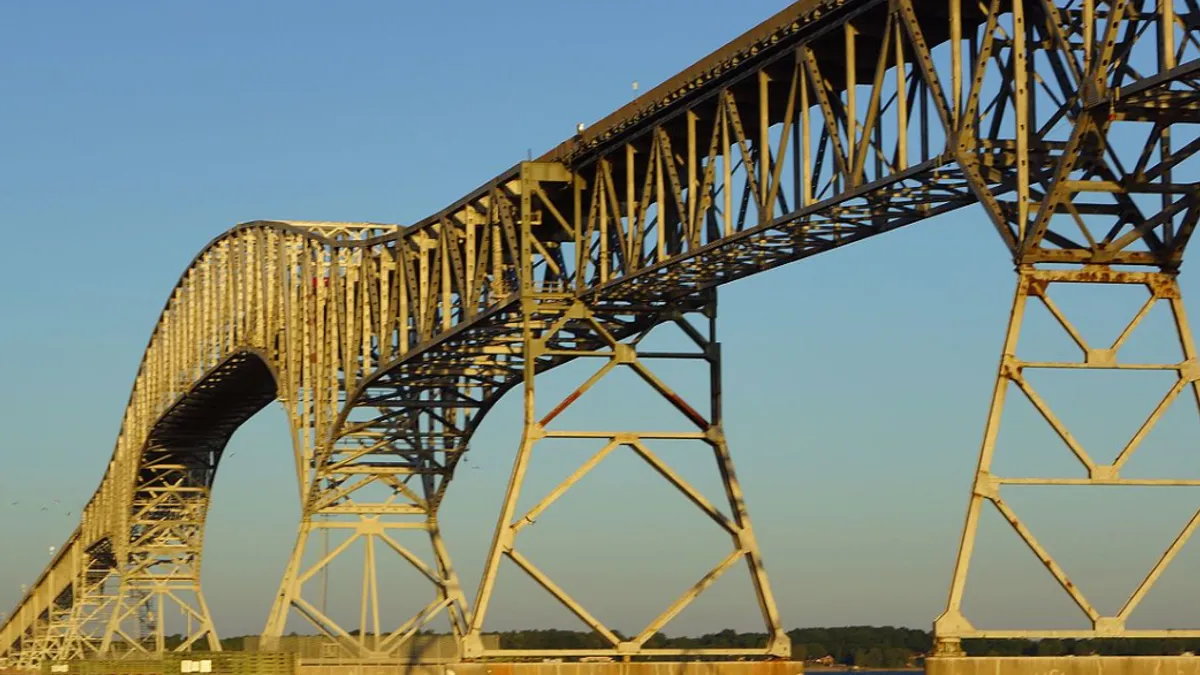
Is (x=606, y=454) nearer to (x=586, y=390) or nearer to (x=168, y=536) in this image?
(x=586, y=390)

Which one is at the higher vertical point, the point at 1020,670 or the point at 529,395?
the point at 529,395

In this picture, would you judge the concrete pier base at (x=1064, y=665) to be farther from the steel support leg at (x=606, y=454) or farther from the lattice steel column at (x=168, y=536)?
the lattice steel column at (x=168, y=536)

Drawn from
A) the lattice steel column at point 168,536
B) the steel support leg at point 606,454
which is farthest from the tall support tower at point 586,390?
the lattice steel column at point 168,536

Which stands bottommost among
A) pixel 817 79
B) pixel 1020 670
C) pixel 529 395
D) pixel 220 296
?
pixel 1020 670

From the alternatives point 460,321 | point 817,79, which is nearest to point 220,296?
point 460,321

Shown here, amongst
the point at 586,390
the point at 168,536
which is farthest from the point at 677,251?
the point at 168,536

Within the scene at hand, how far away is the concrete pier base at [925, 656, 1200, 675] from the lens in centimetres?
3816

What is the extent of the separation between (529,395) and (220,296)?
52.0m

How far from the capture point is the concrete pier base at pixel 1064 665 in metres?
38.2

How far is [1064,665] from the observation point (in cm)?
3891

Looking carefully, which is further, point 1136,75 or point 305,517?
point 305,517

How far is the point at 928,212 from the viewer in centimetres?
4609

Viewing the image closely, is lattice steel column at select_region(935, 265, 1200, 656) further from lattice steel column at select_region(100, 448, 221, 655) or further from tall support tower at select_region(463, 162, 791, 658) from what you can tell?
lattice steel column at select_region(100, 448, 221, 655)

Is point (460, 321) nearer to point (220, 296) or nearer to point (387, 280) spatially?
point (387, 280)
